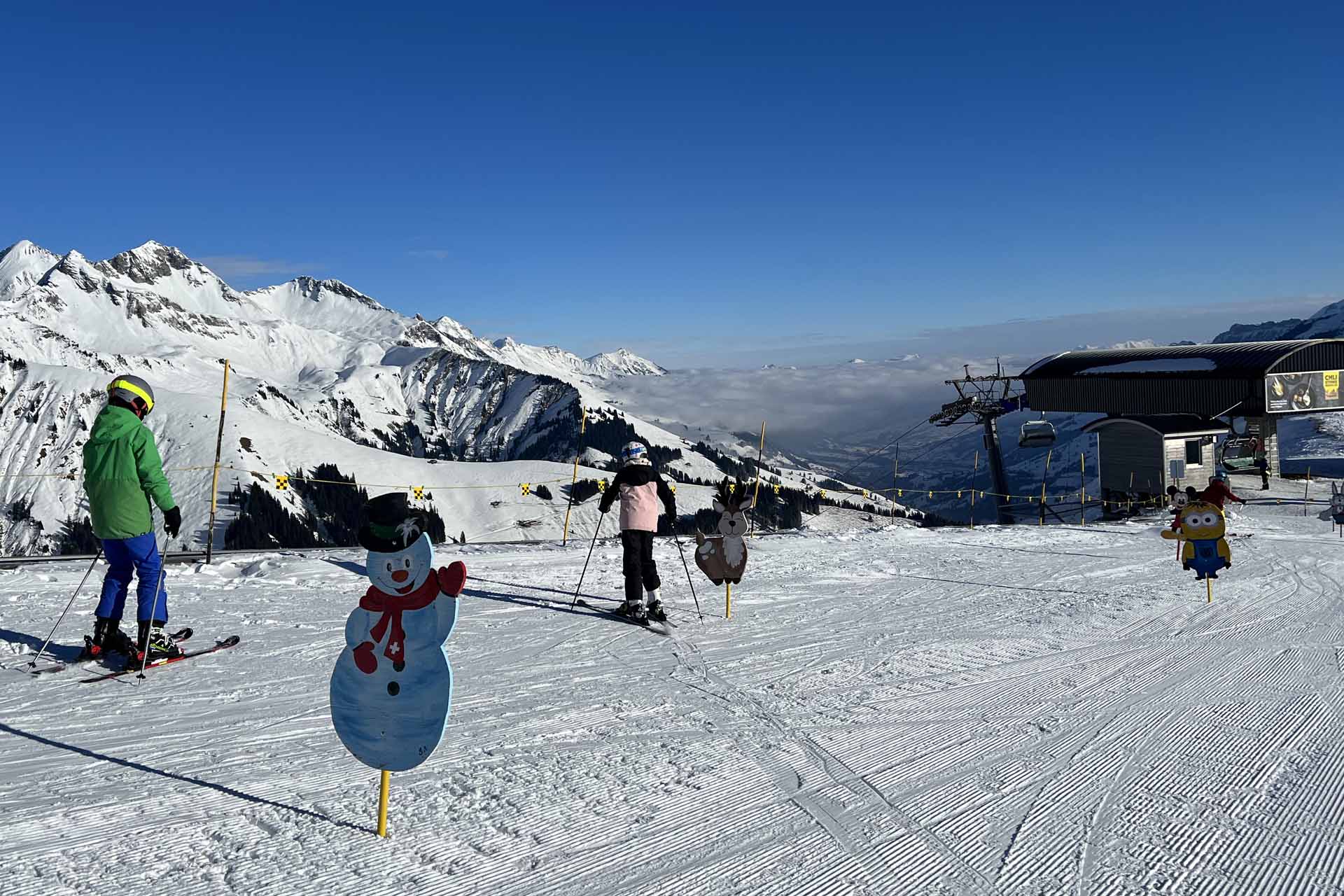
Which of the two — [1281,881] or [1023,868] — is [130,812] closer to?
[1023,868]

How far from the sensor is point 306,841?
4051 millimetres

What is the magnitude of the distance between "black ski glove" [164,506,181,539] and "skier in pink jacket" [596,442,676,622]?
14.1ft

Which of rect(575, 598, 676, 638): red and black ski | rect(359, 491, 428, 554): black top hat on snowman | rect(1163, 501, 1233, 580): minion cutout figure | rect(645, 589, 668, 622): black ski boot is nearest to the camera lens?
rect(359, 491, 428, 554): black top hat on snowman

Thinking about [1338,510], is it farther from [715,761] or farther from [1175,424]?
[715,761]

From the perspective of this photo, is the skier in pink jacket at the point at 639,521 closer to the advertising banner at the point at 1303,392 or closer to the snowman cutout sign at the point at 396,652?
the snowman cutout sign at the point at 396,652

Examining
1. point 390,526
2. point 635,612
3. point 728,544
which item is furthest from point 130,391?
point 728,544

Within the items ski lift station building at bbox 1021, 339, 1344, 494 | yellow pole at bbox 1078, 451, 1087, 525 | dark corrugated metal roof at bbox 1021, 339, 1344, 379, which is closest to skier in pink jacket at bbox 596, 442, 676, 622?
yellow pole at bbox 1078, 451, 1087, 525

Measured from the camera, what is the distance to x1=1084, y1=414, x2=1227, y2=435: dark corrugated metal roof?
118ft

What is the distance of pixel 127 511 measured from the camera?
686cm

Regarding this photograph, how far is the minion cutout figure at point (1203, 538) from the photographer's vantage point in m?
11.5

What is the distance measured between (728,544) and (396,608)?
6.66 meters

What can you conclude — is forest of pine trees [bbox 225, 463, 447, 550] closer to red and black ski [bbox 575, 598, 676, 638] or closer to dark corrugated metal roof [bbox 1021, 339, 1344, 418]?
dark corrugated metal roof [bbox 1021, 339, 1344, 418]

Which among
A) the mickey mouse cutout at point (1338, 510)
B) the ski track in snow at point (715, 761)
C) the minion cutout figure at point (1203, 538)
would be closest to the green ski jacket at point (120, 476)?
the ski track in snow at point (715, 761)

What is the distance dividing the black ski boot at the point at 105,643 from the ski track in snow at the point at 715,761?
0.44m
